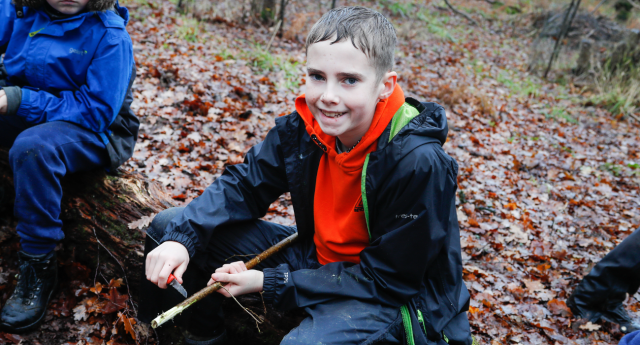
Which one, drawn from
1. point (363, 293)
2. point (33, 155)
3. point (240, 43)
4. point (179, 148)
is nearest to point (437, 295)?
point (363, 293)

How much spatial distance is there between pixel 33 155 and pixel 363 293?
76.0 inches

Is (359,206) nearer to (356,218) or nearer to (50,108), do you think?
(356,218)

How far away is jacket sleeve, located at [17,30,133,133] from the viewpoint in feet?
7.79

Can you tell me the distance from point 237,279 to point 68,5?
6.40 feet

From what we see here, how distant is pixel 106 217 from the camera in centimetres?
259

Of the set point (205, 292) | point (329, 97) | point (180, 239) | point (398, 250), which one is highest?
point (329, 97)

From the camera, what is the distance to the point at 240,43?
27.0 feet

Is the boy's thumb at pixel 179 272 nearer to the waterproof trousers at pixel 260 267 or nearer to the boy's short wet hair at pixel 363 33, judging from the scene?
the waterproof trousers at pixel 260 267

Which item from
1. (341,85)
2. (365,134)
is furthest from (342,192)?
(341,85)

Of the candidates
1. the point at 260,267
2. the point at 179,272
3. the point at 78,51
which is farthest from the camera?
the point at 78,51

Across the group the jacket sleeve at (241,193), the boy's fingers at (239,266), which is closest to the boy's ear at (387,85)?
the jacket sleeve at (241,193)

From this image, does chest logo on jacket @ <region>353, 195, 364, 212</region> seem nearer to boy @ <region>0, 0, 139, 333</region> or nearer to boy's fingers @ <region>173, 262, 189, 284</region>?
boy's fingers @ <region>173, 262, 189, 284</region>

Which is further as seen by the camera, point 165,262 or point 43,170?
point 43,170

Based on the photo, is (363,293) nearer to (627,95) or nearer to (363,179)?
(363,179)
